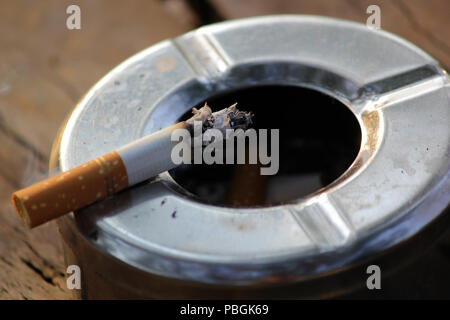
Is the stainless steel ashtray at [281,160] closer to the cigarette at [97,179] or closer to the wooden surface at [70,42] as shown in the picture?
the cigarette at [97,179]

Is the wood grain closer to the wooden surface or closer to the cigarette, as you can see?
the wooden surface

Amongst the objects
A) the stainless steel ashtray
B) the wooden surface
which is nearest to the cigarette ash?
the stainless steel ashtray

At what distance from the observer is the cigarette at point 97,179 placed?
38.1 inches

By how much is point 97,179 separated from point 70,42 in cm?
128

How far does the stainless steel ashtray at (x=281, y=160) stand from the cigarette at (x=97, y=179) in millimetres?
30

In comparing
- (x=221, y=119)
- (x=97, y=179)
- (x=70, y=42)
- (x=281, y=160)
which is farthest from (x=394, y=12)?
(x=97, y=179)

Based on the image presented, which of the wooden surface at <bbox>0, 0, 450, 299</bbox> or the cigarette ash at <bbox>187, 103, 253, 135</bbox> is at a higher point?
the wooden surface at <bbox>0, 0, 450, 299</bbox>

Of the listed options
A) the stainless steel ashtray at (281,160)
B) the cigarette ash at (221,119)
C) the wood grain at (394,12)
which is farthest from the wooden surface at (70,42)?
the cigarette ash at (221,119)

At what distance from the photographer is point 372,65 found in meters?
1.24

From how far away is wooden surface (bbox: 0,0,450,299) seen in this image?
6.09 ft

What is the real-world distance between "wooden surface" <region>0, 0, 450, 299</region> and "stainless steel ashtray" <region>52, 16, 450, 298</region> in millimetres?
583

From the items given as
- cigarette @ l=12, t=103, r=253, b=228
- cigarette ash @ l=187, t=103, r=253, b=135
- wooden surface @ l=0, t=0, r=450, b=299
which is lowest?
cigarette @ l=12, t=103, r=253, b=228
